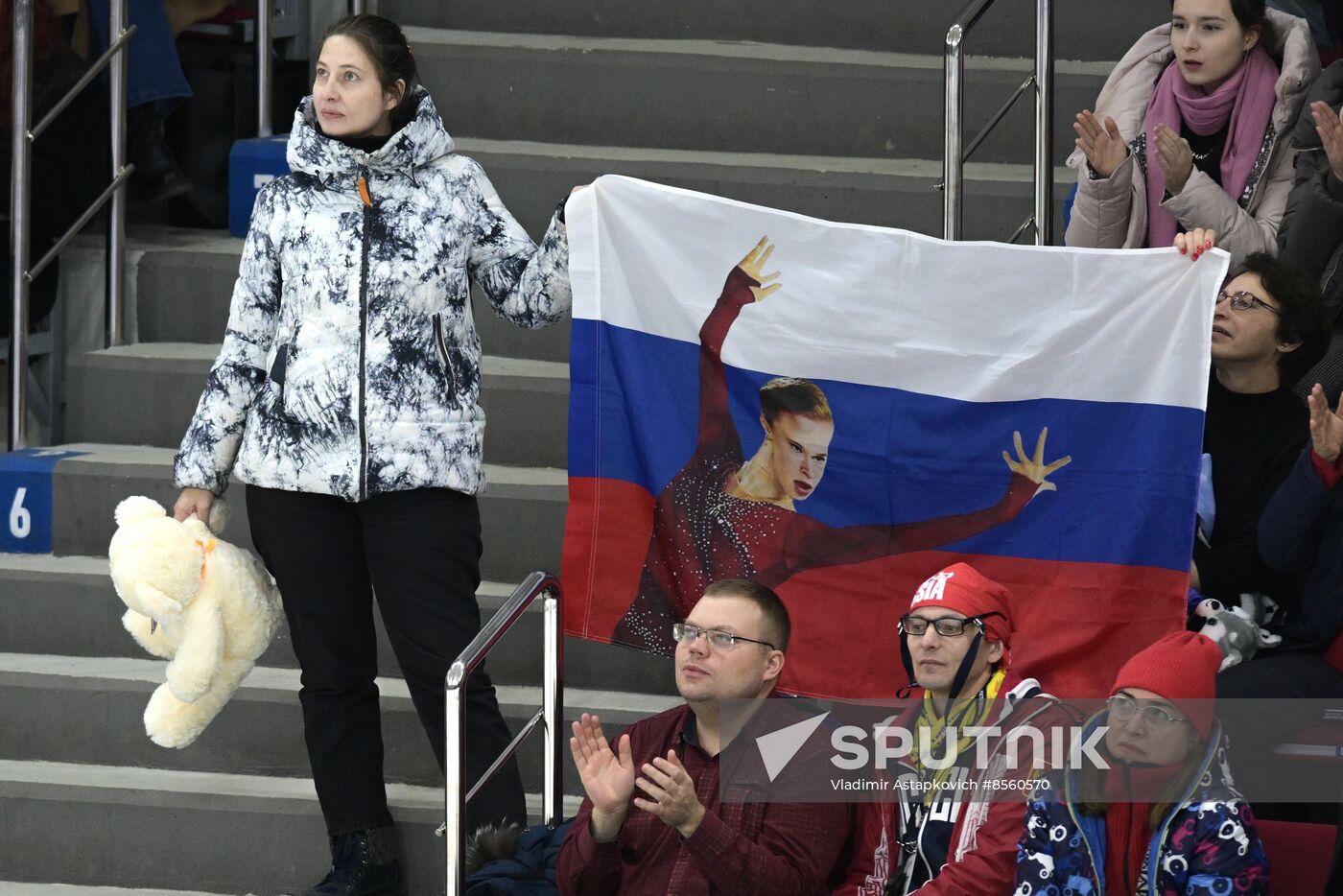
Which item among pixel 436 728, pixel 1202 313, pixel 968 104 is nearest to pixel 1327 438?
pixel 1202 313

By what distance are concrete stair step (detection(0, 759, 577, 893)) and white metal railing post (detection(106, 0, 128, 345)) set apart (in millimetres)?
1771

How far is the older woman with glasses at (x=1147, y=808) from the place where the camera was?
11.4 ft

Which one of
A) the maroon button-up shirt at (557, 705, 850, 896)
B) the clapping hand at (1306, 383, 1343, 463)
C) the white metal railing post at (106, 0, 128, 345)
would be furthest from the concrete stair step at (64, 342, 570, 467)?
the clapping hand at (1306, 383, 1343, 463)

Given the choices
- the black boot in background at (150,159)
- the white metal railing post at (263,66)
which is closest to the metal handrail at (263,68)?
the white metal railing post at (263,66)

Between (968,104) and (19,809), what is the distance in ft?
12.3

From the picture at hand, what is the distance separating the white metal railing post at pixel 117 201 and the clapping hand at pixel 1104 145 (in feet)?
10.2

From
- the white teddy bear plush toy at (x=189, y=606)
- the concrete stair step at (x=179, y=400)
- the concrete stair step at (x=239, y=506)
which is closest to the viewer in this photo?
the white teddy bear plush toy at (x=189, y=606)

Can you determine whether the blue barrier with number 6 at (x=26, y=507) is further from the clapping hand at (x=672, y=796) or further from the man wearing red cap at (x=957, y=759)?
the man wearing red cap at (x=957, y=759)

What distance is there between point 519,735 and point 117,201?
9.21 ft

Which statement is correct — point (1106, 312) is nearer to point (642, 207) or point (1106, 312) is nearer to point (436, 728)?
point (642, 207)

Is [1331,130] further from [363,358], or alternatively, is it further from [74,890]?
[74,890]

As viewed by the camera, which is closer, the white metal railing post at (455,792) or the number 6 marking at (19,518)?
→ the white metal railing post at (455,792)

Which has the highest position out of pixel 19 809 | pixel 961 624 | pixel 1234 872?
pixel 961 624

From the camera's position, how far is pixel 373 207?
435 cm
